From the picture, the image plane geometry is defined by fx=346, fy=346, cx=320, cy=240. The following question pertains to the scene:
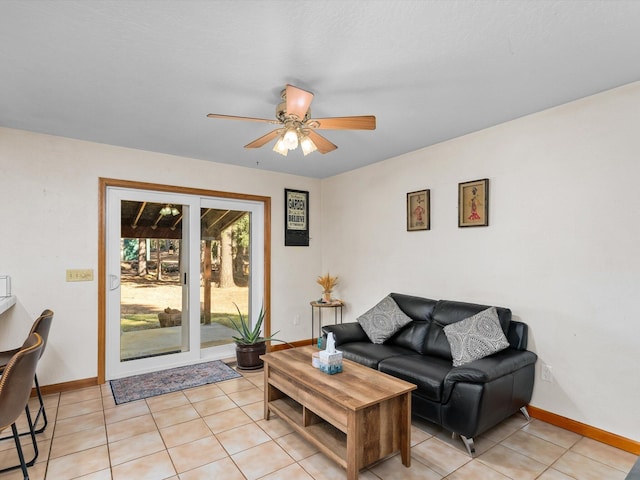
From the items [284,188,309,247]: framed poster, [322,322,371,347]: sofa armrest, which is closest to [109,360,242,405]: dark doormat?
[322,322,371,347]: sofa armrest

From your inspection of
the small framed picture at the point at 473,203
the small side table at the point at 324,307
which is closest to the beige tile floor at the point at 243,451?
the small framed picture at the point at 473,203

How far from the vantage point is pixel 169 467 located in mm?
2176

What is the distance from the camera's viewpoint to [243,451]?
92.4 inches

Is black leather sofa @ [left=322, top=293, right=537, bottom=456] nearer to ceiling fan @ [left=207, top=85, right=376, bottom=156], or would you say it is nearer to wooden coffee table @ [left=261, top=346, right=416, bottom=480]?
Answer: wooden coffee table @ [left=261, top=346, right=416, bottom=480]

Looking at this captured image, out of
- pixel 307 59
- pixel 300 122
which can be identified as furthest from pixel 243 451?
pixel 307 59

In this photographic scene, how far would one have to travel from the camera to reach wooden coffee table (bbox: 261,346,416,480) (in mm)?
1964

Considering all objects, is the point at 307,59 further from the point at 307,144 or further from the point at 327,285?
the point at 327,285

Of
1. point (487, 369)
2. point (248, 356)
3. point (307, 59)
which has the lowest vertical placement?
point (248, 356)

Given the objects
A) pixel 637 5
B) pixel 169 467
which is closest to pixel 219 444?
pixel 169 467

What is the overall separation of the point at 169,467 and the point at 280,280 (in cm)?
276

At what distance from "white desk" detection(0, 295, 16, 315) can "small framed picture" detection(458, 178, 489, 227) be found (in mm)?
3951

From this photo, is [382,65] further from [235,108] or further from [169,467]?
[169,467]

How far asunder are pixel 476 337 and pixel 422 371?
1.67 ft

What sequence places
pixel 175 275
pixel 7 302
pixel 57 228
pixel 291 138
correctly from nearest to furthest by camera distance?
pixel 291 138 → pixel 7 302 → pixel 57 228 → pixel 175 275
